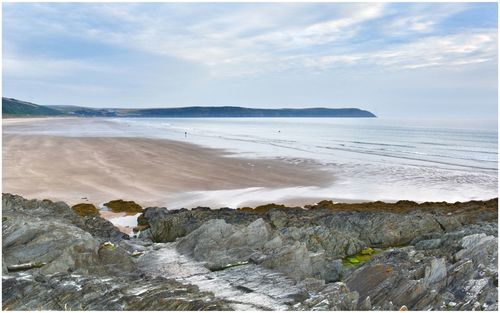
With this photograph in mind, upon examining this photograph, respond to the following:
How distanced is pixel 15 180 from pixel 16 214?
17.4m

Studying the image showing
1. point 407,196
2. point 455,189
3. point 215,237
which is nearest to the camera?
point 215,237

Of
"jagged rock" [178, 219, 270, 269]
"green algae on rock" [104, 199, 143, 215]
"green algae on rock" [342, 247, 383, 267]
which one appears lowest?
"green algae on rock" [104, 199, 143, 215]

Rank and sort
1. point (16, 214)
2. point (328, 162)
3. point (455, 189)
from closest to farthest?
point (16, 214), point (455, 189), point (328, 162)

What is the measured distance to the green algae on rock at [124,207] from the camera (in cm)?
2248

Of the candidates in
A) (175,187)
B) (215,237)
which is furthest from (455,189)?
(215,237)

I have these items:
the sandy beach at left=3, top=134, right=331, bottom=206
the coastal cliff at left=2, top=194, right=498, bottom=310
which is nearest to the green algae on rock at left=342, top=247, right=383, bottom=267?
the coastal cliff at left=2, top=194, right=498, bottom=310

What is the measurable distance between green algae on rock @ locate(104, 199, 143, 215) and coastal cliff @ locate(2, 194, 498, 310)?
207 inches

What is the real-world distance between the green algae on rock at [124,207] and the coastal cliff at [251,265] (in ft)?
17.3

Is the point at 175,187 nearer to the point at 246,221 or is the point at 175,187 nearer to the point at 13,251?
the point at 246,221

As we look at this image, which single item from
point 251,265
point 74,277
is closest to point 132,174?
point 251,265

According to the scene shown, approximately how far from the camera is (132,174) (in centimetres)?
3453

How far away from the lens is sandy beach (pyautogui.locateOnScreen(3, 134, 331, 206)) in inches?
1081

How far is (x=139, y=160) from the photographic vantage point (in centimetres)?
4303

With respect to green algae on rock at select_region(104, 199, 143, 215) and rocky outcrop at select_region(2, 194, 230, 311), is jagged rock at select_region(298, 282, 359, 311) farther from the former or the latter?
green algae on rock at select_region(104, 199, 143, 215)
